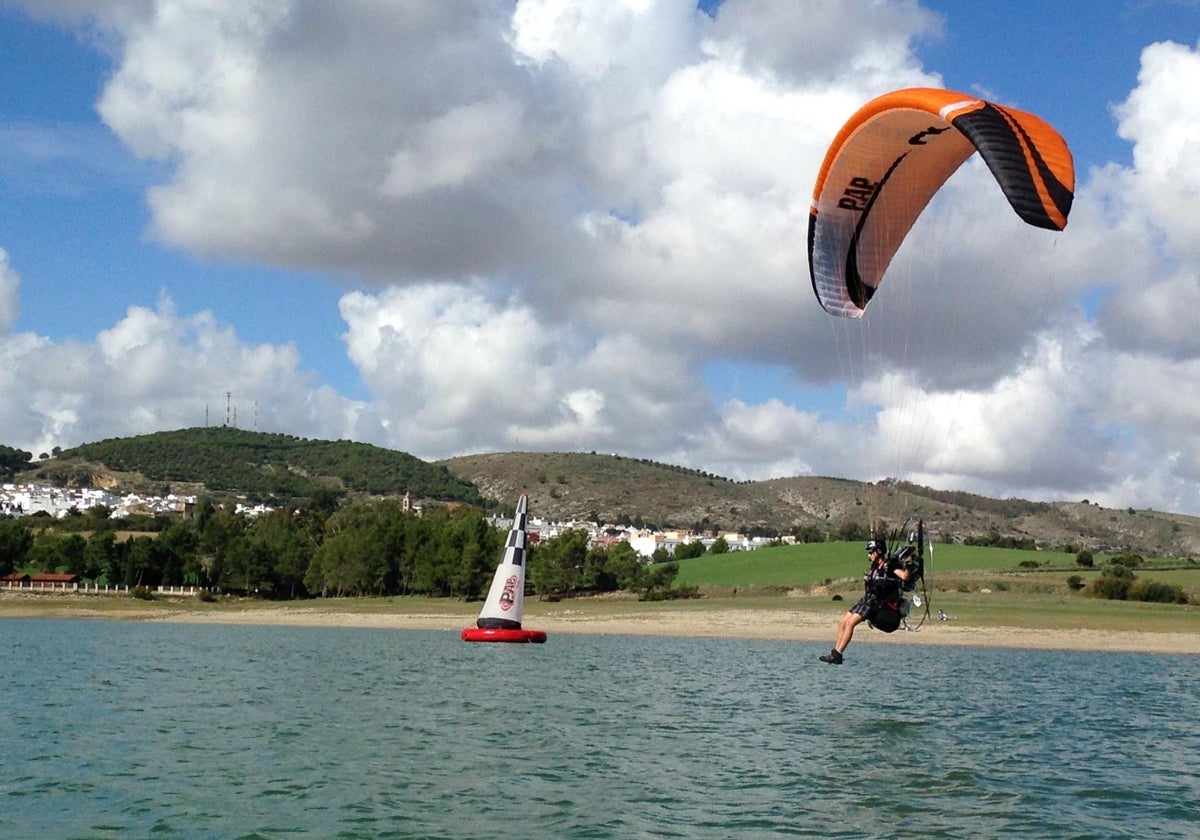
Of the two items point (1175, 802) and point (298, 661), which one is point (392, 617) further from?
point (1175, 802)

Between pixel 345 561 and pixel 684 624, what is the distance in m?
44.9

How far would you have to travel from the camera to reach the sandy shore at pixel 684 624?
172 ft

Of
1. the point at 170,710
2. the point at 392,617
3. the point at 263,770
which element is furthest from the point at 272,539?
the point at 263,770

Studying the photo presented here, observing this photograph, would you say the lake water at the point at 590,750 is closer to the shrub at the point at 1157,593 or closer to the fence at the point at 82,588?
the shrub at the point at 1157,593

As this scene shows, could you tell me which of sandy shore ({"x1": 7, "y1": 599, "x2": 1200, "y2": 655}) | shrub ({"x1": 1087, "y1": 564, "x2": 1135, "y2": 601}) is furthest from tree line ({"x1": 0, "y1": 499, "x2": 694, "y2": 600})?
shrub ({"x1": 1087, "y1": 564, "x2": 1135, "y2": 601})

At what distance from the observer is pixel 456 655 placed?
44000 mm

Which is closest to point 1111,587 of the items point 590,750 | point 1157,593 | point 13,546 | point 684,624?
point 1157,593

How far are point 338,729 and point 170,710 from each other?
16.4ft

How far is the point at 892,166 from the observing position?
22.8 meters

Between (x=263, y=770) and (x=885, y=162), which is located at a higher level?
(x=885, y=162)

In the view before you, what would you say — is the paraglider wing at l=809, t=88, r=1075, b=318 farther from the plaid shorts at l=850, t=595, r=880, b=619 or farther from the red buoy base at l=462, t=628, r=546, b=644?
the red buoy base at l=462, t=628, r=546, b=644

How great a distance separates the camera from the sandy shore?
52.6 m

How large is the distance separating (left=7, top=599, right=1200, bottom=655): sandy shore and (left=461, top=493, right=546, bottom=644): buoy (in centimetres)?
1176

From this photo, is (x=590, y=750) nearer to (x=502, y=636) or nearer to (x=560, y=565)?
(x=502, y=636)
